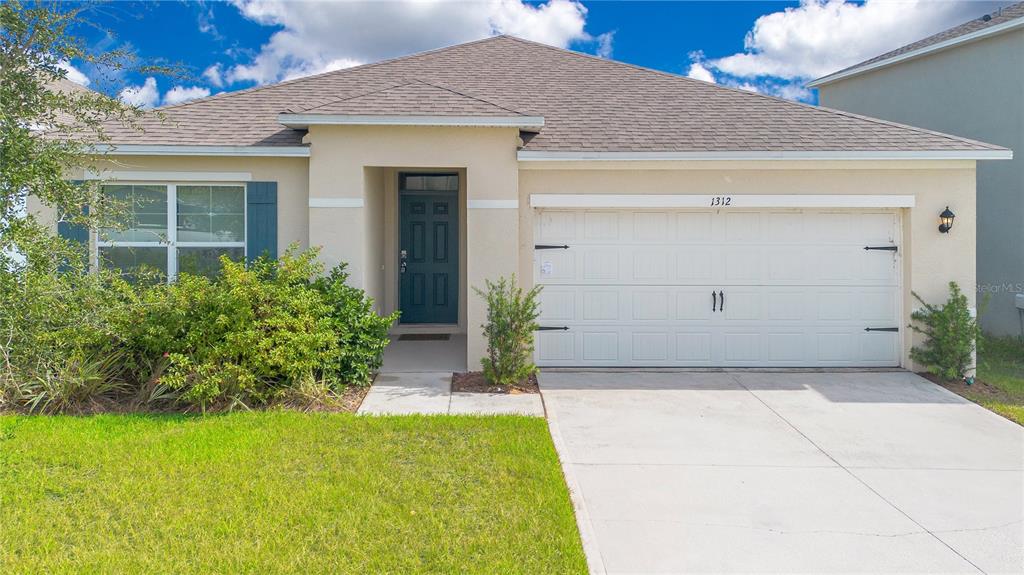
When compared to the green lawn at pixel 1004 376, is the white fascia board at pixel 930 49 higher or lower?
higher

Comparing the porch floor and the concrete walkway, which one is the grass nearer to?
the concrete walkway

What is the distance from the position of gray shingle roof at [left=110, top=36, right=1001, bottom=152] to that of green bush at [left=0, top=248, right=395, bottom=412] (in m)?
2.42

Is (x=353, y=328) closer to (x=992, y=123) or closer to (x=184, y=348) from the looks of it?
(x=184, y=348)

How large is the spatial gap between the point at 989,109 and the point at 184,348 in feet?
45.1

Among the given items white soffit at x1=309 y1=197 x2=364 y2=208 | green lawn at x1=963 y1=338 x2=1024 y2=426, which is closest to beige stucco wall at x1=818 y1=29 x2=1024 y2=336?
green lawn at x1=963 y1=338 x2=1024 y2=426

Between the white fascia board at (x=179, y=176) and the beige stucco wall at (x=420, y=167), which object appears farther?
the white fascia board at (x=179, y=176)

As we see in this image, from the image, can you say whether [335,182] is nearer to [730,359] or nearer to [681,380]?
[681,380]

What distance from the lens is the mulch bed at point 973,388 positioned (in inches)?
280

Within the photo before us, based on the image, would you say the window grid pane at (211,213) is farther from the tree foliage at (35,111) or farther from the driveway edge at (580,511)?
the driveway edge at (580,511)

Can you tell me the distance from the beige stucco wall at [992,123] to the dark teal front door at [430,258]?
9.67 metres

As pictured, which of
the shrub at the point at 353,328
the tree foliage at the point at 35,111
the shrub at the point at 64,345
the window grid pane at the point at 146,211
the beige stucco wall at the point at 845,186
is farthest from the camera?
the beige stucco wall at the point at 845,186

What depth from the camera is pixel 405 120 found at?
24.0ft

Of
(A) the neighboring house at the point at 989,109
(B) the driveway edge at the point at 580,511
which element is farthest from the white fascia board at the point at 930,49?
(B) the driveway edge at the point at 580,511

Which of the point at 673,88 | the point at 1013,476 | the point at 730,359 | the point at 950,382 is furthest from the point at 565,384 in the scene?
the point at 673,88
